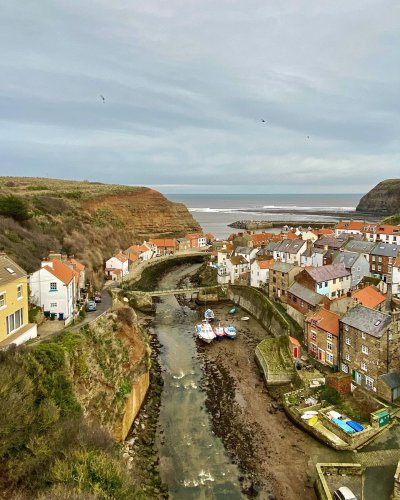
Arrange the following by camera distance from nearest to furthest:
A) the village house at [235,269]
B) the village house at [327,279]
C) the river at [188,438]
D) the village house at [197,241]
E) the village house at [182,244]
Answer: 1. the river at [188,438]
2. the village house at [327,279]
3. the village house at [235,269]
4. the village house at [182,244]
5. the village house at [197,241]

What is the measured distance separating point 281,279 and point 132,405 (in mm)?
24341

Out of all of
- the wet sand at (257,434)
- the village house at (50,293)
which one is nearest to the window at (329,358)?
the wet sand at (257,434)

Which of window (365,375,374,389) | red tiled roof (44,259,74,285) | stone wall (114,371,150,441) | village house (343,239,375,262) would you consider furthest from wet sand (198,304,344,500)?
village house (343,239,375,262)

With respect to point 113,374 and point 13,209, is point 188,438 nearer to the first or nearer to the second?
point 113,374

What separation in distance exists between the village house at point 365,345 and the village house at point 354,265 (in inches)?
656

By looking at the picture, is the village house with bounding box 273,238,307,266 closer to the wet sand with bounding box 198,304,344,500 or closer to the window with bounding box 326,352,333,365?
the wet sand with bounding box 198,304,344,500

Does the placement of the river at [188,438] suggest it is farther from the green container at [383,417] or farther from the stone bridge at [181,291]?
the stone bridge at [181,291]

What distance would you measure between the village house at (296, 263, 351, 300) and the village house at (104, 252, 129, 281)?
28.0m

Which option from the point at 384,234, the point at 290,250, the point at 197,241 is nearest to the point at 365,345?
the point at 290,250

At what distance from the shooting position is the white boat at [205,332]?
38344 millimetres

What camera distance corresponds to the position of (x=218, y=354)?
35844mm

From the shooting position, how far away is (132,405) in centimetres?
2483

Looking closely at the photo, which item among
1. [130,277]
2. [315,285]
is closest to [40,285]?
[315,285]

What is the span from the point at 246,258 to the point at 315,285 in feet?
65.7
